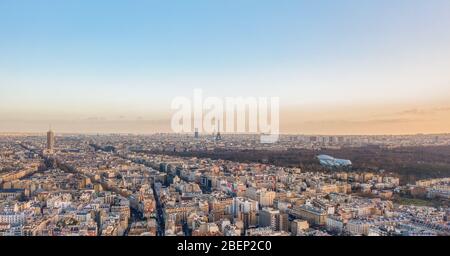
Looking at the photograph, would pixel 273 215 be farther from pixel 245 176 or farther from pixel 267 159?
pixel 267 159

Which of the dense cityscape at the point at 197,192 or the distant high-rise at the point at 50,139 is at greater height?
the distant high-rise at the point at 50,139

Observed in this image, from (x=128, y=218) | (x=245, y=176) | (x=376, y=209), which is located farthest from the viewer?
(x=245, y=176)

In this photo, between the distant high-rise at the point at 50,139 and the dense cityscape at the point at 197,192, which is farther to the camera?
the distant high-rise at the point at 50,139

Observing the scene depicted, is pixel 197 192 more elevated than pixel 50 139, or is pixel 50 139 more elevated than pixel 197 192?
pixel 50 139

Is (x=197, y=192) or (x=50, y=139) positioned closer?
(x=50, y=139)

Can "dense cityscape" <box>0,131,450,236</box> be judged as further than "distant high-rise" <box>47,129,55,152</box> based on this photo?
No
